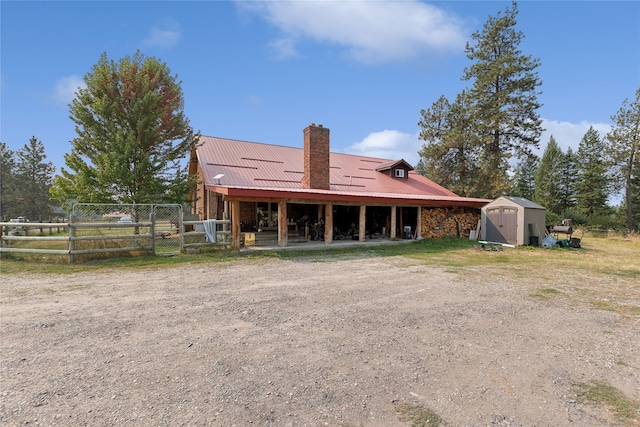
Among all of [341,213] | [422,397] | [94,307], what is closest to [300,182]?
[341,213]

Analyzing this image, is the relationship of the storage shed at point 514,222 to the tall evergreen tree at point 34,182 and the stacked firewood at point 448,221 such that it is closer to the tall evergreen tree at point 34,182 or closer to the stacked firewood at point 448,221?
the stacked firewood at point 448,221

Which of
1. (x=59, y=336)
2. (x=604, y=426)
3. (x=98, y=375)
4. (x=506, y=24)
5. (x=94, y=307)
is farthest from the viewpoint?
(x=506, y=24)

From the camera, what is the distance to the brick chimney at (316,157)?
51.9 feet

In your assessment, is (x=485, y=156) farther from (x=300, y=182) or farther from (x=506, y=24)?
(x=300, y=182)

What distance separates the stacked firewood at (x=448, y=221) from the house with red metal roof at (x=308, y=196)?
118 millimetres

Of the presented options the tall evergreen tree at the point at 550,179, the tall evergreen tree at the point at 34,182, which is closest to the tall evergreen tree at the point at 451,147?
the tall evergreen tree at the point at 550,179

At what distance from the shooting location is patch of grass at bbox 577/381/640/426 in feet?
8.45

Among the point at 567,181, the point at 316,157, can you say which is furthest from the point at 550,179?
the point at 316,157

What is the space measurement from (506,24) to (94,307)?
110ft

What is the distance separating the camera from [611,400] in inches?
111

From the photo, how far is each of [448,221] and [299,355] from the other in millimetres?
15775

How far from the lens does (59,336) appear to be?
13.0 feet

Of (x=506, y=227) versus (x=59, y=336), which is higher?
(x=506, y=227)

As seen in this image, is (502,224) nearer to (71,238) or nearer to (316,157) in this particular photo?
(316,157)
